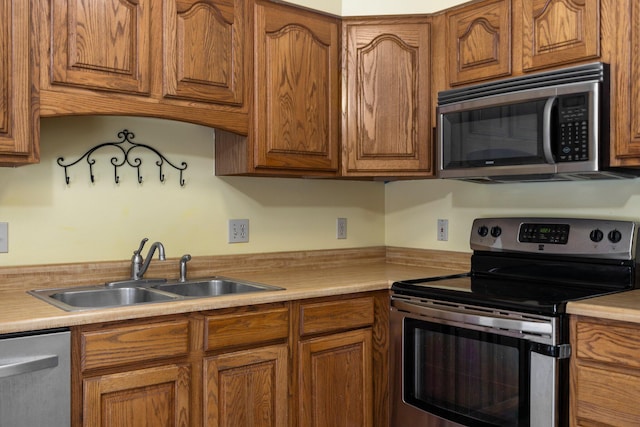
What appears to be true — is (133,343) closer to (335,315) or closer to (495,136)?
(335,315)

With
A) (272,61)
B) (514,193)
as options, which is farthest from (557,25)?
(272,61)

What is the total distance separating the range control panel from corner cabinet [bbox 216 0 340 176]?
29.9 inches

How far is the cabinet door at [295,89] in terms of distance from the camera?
8.11 ft

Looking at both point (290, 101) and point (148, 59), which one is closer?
point (148, 59)

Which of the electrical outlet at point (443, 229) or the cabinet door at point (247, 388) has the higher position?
the electrical outlet at point (443, 229)

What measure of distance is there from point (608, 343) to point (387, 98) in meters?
1.40

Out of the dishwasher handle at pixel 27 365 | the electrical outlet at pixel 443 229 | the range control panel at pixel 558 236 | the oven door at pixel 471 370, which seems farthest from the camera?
the electrical outlet at pixel 443 229

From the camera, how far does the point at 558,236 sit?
2.42m

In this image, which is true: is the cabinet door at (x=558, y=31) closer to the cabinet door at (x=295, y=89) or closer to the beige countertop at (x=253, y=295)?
the cabinet door at (x=295, y=89)

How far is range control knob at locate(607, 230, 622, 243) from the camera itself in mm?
2232

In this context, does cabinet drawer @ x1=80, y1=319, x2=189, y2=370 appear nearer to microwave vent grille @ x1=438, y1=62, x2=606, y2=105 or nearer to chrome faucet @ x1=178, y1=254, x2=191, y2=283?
chrome faucet @ x1=178, y1=254, x2=191, y2=283

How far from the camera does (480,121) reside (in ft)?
7.93

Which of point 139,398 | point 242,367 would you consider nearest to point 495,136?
point 242,367

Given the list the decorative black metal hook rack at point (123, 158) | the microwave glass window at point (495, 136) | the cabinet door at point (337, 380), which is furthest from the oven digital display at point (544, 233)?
the decorative black metal hook rack at point (123, 158)
